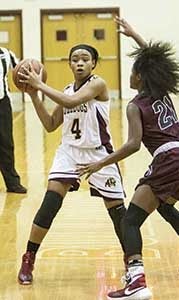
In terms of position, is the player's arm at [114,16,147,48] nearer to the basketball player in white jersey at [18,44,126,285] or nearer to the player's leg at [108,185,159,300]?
the basketball player in white jersey at [18,44,126,285]

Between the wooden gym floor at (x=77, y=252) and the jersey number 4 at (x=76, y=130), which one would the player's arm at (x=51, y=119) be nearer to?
the jersey number 4 at (x=76, y=130)

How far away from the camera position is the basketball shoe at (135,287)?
158 inches

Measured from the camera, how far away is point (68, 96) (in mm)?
4422

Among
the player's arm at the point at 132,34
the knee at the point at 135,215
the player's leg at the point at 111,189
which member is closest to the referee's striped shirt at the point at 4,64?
the player's arm at the point at 132,34

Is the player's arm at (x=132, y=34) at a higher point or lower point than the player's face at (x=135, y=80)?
higher

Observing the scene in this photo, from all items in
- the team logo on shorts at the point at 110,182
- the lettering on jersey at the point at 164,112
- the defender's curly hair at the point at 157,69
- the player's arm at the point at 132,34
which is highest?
the player's arm at the point at 132,34

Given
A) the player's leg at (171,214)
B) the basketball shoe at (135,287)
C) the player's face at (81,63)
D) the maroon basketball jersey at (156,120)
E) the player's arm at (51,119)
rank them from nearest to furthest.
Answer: the basketball shoe at (135,287)
the maroon basketball jersey at (156,120)
the player's leg at (171,214)
the player's face at (81,63)
the player's arm at (51,119)

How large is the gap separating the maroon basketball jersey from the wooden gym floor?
35.7 inches

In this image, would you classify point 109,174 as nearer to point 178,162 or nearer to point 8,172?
point 178,162

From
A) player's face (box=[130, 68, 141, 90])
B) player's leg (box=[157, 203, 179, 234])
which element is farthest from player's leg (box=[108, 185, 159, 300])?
player's face (box=[130, 68, 141, 90])

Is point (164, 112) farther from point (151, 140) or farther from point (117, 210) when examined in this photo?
point (117, 210)

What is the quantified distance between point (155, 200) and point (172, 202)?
0.77 feet

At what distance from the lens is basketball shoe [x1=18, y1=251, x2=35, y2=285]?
458 centimetres

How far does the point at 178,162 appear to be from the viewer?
13.6 feet
